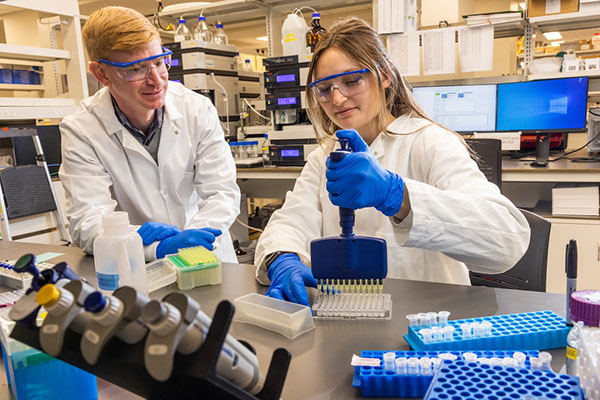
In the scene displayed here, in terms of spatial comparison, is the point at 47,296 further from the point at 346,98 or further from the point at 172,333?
the point at 346,98

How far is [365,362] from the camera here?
0.65 m

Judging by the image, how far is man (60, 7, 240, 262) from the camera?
4.80ft

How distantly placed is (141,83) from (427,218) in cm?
101

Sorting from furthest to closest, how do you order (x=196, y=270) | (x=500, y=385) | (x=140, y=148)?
(x=140, y=148) < (x=196, y=270) < (x=500, y=385)

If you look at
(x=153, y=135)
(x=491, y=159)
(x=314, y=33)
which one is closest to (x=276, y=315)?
(x=153, y=135)

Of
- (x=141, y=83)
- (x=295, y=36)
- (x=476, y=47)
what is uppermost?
(x=295, y=36)

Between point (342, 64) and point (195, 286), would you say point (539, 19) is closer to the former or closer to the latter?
point (342, 64)

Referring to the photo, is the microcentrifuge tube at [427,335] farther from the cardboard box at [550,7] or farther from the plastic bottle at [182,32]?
the plastic bottle at [182,32]

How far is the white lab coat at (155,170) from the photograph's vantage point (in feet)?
5.13

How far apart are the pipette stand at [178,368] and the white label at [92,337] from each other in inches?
0.8

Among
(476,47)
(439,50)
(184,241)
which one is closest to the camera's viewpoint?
(184,241)

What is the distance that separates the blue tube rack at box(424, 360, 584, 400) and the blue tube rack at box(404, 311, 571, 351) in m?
0.14

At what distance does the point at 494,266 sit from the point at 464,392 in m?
0.61

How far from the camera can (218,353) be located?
0.38 metres
